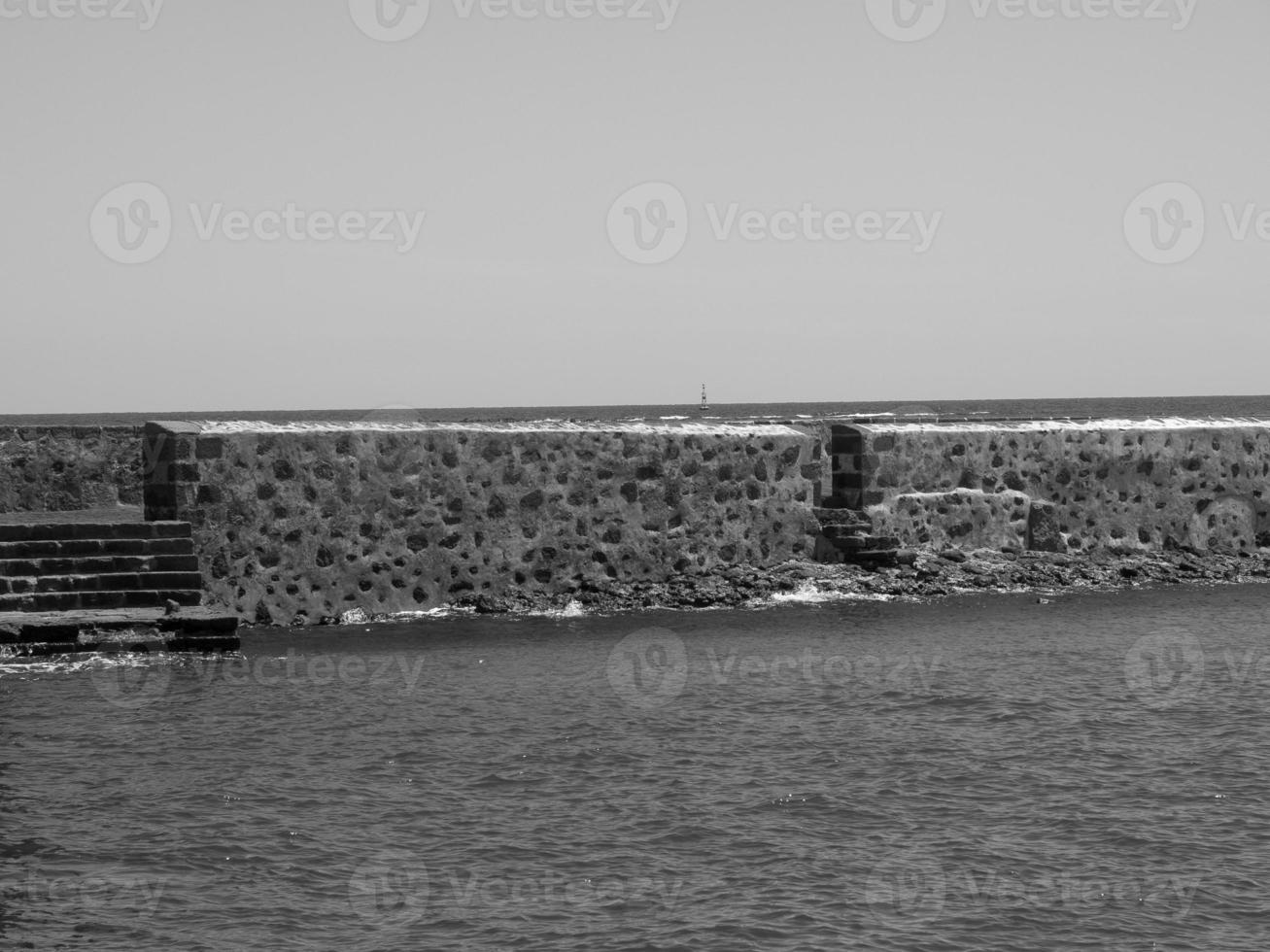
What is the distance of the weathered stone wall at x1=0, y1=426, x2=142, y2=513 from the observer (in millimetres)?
17672

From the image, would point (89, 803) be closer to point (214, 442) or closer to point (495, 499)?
point (214, 442)

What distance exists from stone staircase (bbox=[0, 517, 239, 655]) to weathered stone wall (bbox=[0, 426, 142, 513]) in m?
3.08

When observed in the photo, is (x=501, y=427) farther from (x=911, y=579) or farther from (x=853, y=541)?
(x=911, y=579)

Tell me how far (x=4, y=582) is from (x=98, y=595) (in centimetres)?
80

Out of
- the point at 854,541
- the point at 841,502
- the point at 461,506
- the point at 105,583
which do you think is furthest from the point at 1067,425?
the point at 105,583

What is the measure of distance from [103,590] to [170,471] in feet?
5.01

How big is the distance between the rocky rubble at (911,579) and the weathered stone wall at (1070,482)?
35 cm

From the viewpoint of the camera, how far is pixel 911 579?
58.5 ft

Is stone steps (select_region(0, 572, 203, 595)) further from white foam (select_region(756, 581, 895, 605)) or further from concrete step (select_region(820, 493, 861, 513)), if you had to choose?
concrete step (select_region(820, 493, 861, 513))

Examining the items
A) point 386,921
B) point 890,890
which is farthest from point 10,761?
point 890,890

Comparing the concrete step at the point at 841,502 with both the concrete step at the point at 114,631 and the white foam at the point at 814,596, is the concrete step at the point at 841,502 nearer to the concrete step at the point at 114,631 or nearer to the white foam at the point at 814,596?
the white foam at the point at 814,596

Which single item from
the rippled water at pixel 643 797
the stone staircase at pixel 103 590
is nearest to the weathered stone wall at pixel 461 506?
the stone staircase at pixel 103 590

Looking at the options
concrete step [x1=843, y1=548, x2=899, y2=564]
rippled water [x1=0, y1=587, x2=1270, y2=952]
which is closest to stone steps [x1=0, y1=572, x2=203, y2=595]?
rippled water [x1=0, y1=587, x2=1270, y2=952]

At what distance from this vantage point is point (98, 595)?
14.0m
